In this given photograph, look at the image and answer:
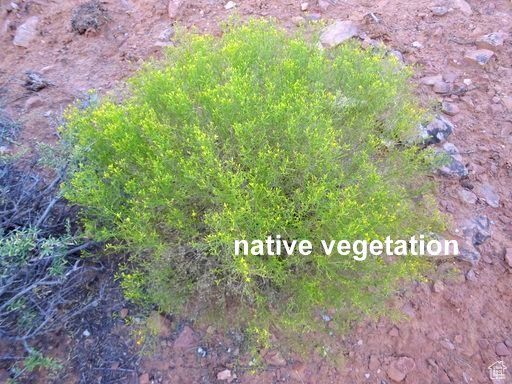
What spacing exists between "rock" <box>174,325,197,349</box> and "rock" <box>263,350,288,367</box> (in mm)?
466

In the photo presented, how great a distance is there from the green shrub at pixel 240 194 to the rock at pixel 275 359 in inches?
8.5

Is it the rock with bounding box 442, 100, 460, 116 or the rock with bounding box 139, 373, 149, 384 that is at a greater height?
the rock with bounding box 442, 100, 460, 116

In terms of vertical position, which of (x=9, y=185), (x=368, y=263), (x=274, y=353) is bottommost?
(x=274, y=353)

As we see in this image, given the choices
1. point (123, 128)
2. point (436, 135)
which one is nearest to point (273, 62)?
point (123, 128)

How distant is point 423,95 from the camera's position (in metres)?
4.24

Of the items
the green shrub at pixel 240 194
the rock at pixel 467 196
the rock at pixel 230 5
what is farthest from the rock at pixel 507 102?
the rock at pixel 230 5

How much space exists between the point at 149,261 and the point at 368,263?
140 cm

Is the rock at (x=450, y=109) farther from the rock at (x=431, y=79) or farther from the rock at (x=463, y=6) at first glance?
the rock at (x=463, y=6)

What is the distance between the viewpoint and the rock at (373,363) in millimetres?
2661

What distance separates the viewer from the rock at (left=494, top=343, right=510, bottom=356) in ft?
8.89

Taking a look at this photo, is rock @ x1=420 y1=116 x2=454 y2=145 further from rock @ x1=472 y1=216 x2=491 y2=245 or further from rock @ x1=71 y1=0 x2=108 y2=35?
rock @ x1=71 y1=0 x2=108 y2=35

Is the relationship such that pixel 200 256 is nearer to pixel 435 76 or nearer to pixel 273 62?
pixel 273 62

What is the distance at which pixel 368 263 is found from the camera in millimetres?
2582

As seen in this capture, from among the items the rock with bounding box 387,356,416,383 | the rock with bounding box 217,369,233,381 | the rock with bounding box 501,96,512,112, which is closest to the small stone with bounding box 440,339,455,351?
the rock with bounding box 387,356,416,383
